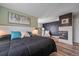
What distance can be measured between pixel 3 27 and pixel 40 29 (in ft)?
4.42

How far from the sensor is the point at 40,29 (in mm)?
3047

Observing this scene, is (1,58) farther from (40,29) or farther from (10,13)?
(40,29)

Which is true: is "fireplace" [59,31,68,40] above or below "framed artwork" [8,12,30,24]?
below

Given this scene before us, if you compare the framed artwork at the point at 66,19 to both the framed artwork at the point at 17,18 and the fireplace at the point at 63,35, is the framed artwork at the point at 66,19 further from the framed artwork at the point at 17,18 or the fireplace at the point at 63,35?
the framed artwork at the point at 17,18

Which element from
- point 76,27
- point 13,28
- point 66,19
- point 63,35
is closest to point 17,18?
point 13,28

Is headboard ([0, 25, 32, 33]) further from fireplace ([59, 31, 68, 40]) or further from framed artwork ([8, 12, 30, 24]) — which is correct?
fireplace ([59, 31, 68, 40])

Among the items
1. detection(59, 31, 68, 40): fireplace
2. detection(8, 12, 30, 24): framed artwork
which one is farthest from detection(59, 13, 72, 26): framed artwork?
detection(8, 12, 30, 24): framed artwork

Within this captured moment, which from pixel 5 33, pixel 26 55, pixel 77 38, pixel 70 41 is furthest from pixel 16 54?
pixel 77 38

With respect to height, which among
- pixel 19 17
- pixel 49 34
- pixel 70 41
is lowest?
pixel 70 41

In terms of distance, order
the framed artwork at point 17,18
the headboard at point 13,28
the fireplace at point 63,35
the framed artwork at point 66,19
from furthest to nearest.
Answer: the fireplace at point 63,35, the framed artwork at point 66,19, the framed artwork at point 17,18, the headboard at point 13,28

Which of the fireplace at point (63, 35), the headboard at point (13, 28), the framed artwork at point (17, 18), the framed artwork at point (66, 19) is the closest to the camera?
the headboard at point (13, 28)

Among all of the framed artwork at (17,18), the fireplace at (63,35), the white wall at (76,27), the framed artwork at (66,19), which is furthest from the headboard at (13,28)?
the white wall at (76,27)

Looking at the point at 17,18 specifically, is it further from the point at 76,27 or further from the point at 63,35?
the point at 76,27

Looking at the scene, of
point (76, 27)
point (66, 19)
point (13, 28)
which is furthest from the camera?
point (76, 27)
